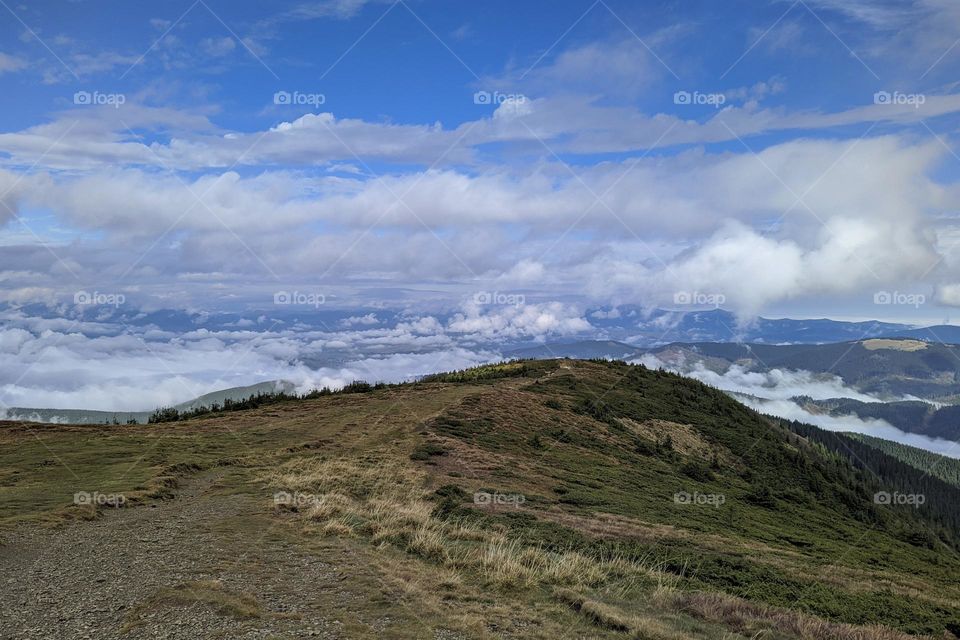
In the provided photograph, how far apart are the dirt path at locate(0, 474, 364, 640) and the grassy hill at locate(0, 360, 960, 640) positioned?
10.6 inches

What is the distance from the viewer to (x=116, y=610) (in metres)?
10.4

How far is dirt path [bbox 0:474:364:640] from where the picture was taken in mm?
9734

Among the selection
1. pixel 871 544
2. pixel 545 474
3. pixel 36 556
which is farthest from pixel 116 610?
pixel 871 544

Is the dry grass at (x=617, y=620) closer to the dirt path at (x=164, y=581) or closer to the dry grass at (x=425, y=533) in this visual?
the dry grass at (x=425, y=533)

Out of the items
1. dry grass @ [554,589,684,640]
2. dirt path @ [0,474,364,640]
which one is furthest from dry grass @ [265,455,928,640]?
dirt path @ [0,474,364,640]

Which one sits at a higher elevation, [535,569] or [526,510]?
[535,569]

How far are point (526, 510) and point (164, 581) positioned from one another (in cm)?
1363

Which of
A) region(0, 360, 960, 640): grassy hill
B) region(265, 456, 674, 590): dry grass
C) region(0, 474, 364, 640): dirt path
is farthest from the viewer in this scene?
region(265, 456, 674, 590): dry grass

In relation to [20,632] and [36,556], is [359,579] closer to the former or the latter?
[20,632]

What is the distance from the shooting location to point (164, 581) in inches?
470

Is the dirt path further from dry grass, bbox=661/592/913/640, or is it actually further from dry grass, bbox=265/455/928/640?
dry grass, bbox=661/592/913/640

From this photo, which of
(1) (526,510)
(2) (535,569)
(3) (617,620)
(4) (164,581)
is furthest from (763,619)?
Result: (4) (164,581)

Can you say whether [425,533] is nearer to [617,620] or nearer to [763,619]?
[617,620]

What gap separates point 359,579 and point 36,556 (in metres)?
8.67
